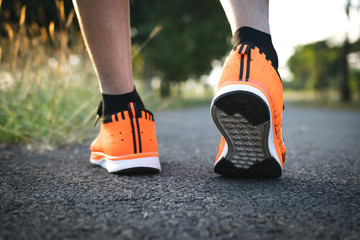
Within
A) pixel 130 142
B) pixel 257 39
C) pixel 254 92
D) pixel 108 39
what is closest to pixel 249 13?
pixel 257 39

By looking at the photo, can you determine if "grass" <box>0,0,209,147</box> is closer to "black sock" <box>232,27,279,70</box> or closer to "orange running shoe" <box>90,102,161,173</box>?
"orange running shoe" <box>90,102,161,173</box>

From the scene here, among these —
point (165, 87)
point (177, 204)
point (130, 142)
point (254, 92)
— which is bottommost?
point (177, 204)

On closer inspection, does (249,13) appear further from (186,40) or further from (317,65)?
(317,65)

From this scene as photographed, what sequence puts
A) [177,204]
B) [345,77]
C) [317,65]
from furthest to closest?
[317,65] → [345,77] → [177,204]

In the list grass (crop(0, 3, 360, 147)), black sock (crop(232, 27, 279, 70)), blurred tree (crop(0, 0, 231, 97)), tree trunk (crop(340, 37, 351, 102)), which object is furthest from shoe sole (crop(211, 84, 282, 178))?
tree trunk (crop(340, 37, 351, 102))

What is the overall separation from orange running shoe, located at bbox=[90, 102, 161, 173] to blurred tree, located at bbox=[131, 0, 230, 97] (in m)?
10.5

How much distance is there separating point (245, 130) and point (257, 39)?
0.31m

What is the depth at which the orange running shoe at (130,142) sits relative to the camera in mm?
1000

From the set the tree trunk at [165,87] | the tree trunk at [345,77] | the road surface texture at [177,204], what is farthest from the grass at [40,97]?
the tree trunk at [345,77]

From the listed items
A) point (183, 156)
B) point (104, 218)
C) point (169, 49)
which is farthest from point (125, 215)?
point (169, 49)

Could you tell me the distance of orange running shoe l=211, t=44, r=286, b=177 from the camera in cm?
83

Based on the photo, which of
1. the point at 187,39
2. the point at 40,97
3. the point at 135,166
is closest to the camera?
the point at 135,166

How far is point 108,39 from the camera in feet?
3.27

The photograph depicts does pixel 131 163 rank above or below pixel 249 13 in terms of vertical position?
below
